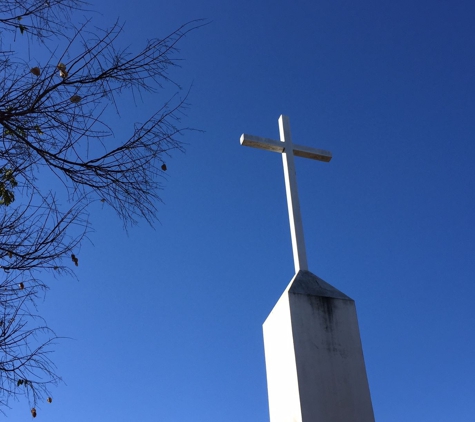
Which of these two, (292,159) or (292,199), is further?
(292,159)

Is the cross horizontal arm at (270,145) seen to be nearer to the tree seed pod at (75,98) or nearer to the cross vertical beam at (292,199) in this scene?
the cross vertical beam at (292,199)

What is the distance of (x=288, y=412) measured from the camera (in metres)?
4.75

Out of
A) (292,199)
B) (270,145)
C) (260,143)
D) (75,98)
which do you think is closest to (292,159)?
(270,145)

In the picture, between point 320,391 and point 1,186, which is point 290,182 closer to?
point 320,391

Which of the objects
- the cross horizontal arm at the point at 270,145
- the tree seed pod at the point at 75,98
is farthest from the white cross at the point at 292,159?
the tree seed pod at the point at 75,98

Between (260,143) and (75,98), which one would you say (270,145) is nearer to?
(260,143)

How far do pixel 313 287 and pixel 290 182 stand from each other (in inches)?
57.8

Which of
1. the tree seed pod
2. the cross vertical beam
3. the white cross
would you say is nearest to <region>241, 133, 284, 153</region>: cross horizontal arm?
the white cross

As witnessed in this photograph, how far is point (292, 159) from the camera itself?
669cm

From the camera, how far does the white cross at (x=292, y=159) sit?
5.80 metres

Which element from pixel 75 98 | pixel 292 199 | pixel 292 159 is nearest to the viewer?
pixel 75 98

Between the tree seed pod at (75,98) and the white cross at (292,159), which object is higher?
the white cross at (292,159)

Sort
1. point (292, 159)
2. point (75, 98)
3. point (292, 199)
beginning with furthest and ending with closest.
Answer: point (292, 159)
point (292, 199)
point (75, 98)

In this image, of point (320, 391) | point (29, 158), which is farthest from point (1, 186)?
point (320, 391)
